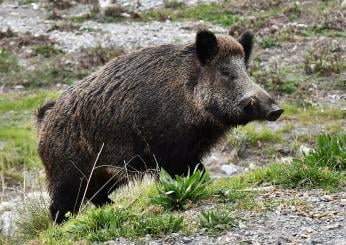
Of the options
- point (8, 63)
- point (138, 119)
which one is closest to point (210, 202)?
point (138, 119)

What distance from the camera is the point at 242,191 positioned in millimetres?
6555

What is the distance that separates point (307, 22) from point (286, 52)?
281cm

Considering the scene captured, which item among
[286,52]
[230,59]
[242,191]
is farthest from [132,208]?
[286,52]

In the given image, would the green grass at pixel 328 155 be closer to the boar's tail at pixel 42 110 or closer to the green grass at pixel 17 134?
the boar's tail at pixel 42 110

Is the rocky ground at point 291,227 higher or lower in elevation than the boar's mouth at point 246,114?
lower

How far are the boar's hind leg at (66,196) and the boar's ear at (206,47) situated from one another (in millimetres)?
1948

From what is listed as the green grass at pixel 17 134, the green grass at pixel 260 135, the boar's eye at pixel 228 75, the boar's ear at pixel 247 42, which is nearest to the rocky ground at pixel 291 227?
the boar's eye at pixel 228 75

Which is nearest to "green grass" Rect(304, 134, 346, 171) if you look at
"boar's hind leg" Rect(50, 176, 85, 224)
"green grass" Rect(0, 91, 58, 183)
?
"boar's hind leg" Rect(50, 176, 85, 224)

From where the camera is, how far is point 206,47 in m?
8.29

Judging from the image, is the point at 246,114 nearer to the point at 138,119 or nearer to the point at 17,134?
the point at 138,119

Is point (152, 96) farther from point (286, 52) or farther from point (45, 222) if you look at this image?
point (286, 52)

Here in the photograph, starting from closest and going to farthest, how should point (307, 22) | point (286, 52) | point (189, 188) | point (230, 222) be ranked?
point (230, 222), point (189, 188), point (286, 52), point (307, 22)

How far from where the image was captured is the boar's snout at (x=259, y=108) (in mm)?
7469

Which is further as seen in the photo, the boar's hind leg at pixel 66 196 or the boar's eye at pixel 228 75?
the boar's hind leg at pixel 66 196
